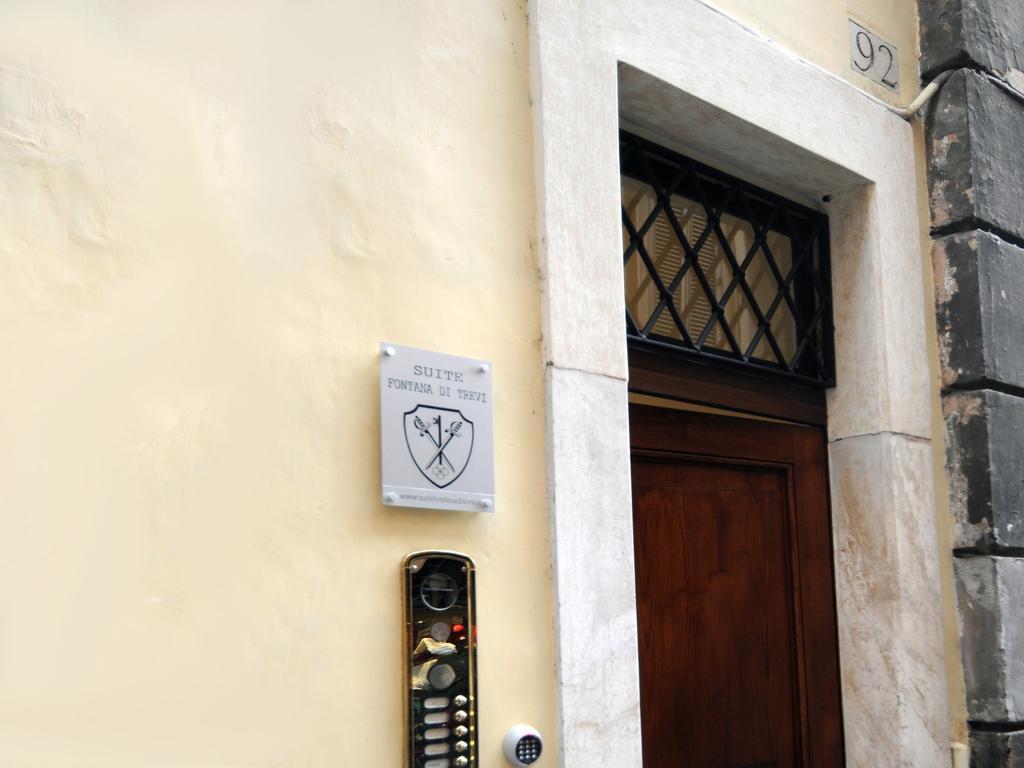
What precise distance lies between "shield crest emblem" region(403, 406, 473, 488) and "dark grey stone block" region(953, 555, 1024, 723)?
2072 millimetres

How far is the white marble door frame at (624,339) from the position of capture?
304 centimetres

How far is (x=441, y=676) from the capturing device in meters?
2.71

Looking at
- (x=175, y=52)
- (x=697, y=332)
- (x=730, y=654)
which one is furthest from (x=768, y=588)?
Result: (x=175, y=52)

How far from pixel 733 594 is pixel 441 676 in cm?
145

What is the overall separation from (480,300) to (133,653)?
117 cm

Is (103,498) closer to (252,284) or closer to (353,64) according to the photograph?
(252,284)

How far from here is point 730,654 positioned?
3.85 m

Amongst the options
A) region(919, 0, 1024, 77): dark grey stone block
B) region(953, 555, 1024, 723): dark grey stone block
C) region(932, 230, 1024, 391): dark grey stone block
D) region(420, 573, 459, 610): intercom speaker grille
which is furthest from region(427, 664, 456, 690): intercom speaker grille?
region(919, 0, 1024, 77): dark grey stone block

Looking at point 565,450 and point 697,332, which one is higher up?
point 697,332

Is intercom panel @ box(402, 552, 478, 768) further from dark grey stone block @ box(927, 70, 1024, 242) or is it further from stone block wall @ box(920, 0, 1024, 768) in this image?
dark grey stone block @ box(927, 70, 1024, 242)

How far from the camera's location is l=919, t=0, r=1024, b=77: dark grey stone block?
4.40 m

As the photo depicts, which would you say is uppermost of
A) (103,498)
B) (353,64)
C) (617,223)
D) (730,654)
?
(353,64)

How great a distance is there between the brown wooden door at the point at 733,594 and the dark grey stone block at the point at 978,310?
539 millimetres

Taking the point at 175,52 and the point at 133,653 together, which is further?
the point at 175,52
